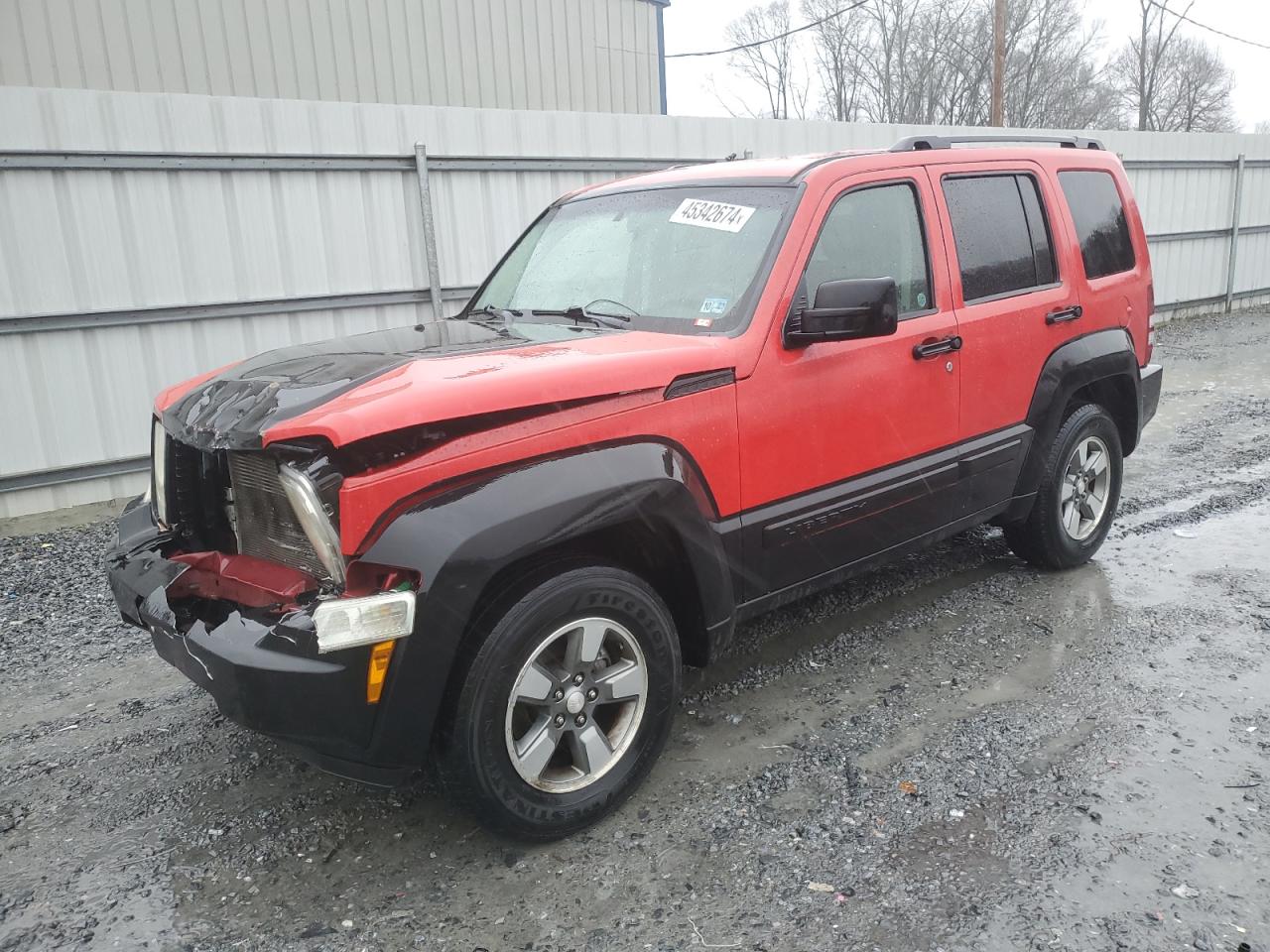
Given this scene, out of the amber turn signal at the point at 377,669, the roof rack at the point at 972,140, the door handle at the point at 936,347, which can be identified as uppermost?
the roof rack at the point at 972,140

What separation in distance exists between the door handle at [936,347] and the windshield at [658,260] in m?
Answer: 0.79

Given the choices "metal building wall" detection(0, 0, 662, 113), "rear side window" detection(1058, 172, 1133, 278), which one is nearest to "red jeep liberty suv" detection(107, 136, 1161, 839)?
"rear side window" detection(1058, 172, 1133, 278)

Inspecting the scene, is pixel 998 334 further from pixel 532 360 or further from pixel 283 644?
pixel 283 644

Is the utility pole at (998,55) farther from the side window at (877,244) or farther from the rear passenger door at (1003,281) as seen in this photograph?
the side window at (877,244)

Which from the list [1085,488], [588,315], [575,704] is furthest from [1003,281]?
[575,704]

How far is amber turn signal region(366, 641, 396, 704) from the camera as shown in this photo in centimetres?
237

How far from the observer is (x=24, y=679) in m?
4.11

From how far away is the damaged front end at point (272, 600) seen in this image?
235 centimetres

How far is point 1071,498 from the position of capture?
15.4 feet

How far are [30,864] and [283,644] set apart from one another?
125 centimetres

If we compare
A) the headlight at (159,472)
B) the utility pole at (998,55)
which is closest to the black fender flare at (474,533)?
the headlight at (159,472)

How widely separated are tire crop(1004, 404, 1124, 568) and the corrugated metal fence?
5.24 m

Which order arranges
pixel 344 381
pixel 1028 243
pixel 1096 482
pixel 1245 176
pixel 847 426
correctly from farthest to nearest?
pixel 1245 176 → pixel 1096 482 → pixel 1028 243 → pixel 847 426 → pixel 344 381

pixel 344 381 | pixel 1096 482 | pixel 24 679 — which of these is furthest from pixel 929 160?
pixel 24 679
